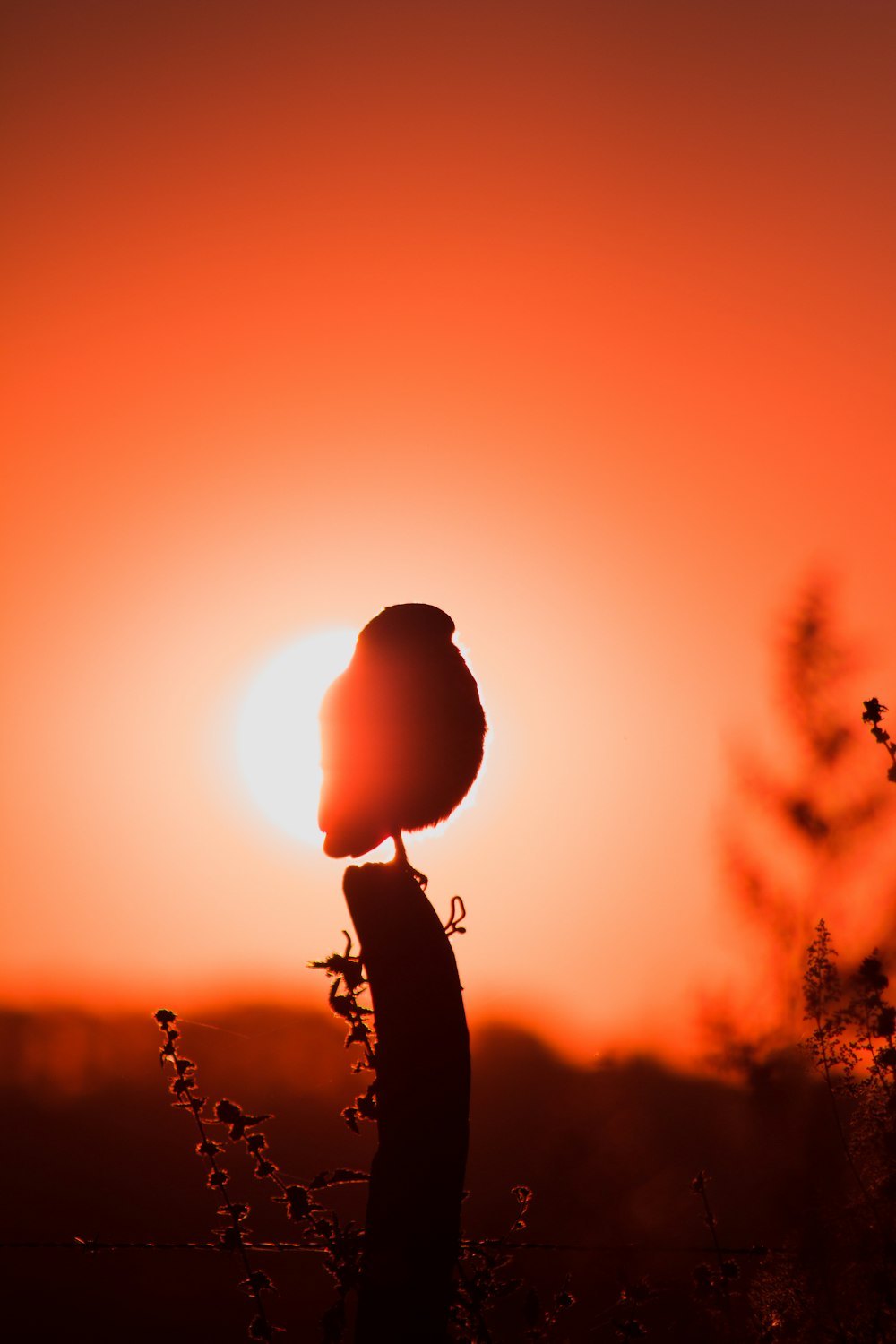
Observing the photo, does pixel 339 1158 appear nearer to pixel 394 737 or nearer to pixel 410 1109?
pixel 410 1109

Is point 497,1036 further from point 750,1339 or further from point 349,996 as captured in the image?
point 349,996

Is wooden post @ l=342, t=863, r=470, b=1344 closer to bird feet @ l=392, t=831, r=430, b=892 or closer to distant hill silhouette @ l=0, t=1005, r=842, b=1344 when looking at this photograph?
bird feet @ l=392, t=831, r=430, b=892

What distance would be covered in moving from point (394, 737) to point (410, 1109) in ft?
3.85

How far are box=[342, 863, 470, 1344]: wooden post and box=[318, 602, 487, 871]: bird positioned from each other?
181 millimetres

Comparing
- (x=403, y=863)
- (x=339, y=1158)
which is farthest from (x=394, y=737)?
(x=339, y=1158)

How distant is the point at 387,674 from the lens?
387 centimetres

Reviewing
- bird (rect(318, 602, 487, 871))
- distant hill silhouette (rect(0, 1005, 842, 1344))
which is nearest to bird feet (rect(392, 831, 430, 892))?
bird (rect(318, 602, 487, 871))

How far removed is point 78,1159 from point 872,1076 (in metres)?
12.6

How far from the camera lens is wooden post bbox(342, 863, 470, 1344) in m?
3.26

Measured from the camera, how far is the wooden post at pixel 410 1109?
3.26m

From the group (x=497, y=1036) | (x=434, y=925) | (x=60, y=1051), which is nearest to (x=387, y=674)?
(x=434, y=925)

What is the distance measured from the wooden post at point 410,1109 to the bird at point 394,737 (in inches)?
7.1

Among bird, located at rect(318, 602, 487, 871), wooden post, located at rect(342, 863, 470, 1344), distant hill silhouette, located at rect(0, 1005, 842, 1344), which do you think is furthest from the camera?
distant hill silhouette, located at rect(0, 1005, 842, 1344)

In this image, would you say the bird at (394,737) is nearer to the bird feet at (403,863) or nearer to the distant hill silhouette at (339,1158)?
the bird feet at (403,863)
